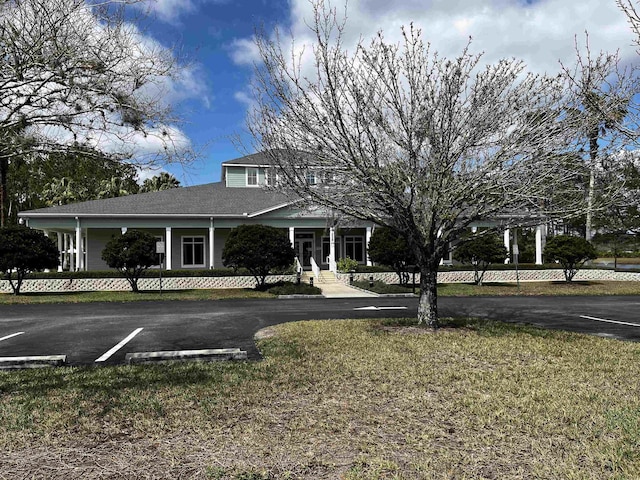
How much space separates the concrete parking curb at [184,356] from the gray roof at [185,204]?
63.7ft

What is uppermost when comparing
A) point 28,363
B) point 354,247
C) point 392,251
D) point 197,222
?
point 197,222

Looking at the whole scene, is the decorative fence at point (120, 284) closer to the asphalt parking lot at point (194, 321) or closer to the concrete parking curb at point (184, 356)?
the asphalt parking lot at point (194, 321)

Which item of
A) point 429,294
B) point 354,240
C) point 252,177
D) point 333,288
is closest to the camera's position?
point 429,294

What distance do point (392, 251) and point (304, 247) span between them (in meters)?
9.93

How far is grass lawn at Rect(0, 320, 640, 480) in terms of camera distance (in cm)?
393

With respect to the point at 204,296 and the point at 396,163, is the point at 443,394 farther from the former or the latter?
the point at 204,296

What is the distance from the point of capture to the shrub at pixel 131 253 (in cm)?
2306

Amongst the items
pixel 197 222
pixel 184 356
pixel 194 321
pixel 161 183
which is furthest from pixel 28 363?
pixel 161 183

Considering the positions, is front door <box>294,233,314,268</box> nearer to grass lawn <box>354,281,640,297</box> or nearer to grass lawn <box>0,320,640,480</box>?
grass lawn <box>354,281,640,297</box>

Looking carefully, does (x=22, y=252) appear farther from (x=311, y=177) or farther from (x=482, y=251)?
(x=482, y=251)

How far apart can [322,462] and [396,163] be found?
6952mm

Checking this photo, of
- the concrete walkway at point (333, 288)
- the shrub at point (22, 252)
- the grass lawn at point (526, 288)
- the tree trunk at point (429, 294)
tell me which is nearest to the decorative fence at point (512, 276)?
the concrete walkway at point (333, 288)

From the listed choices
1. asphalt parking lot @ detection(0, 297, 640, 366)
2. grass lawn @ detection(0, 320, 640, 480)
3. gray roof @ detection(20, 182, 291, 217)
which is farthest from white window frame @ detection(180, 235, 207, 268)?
grass lawn @ detection(0, 320, 640, 480)

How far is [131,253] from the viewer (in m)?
23.0
